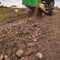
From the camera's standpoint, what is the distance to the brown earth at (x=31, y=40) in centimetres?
809

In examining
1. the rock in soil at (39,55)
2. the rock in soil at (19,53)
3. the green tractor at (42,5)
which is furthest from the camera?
the green tractor at (42,5)

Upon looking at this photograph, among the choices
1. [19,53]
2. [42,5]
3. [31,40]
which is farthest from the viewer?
[42,5]

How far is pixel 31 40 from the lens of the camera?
8.84m

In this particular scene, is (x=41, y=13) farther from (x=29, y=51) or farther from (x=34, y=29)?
(x=29, y=51)

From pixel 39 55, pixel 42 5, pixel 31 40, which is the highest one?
pixel 42 5

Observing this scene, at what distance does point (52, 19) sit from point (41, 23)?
92cm

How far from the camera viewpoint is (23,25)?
10.1 m

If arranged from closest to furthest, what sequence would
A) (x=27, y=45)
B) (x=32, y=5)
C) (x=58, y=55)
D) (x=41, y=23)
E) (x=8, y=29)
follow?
(x=58, y=55)
(x=27, y=45)
(x=8, y=29)
(x=41, y=23)
(x=32, y=5)

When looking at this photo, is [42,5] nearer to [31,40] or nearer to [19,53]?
[31,40]

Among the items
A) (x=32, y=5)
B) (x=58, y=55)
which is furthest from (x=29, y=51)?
(x=32, y=5)

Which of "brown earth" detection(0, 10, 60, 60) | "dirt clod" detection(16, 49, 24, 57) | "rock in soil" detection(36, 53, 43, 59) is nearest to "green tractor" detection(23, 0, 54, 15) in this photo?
"brown earth" detection(0, 10, 60, 60)

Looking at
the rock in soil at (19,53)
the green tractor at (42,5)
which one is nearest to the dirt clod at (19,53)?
the rock in soil at (19,53)

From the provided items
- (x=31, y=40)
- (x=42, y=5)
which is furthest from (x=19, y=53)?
(x=42, y=5)

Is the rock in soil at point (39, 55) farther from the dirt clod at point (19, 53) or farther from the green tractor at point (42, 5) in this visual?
the green tractor at point (42, 5)
